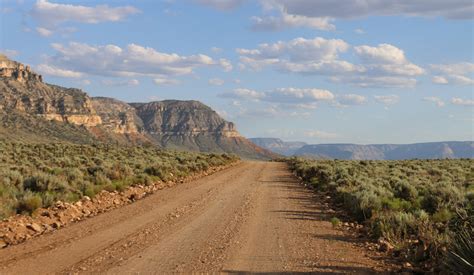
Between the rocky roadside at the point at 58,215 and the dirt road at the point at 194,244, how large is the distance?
618 mm

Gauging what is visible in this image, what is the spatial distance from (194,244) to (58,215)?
18.4 feet

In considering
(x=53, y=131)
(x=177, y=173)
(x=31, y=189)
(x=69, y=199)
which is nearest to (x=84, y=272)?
(x=69, y=199)

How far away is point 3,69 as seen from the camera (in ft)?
531

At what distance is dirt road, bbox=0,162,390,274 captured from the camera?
345 inches

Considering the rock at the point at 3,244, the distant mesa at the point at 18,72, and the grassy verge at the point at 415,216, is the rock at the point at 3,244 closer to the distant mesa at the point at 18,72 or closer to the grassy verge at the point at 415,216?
the grassy verge at the point at 415,216

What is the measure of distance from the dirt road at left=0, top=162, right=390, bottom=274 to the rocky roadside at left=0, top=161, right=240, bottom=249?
24.3 inches

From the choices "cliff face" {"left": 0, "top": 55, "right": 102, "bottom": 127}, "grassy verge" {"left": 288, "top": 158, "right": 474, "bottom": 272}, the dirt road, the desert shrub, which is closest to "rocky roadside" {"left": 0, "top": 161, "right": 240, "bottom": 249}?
the desert shrub

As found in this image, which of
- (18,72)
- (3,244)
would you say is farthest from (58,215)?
(18,72)

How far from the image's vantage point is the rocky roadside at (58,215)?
1194 centimetres

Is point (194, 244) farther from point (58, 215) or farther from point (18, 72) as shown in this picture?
point (18, 72)

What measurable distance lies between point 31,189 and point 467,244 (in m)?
14.6

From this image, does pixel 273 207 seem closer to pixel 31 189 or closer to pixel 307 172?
pixel 31 189

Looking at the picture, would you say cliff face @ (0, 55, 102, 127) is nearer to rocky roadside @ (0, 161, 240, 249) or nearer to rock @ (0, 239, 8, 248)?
rocky roadside @ (0, 161, 240, 249)

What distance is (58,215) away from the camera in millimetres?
14242
